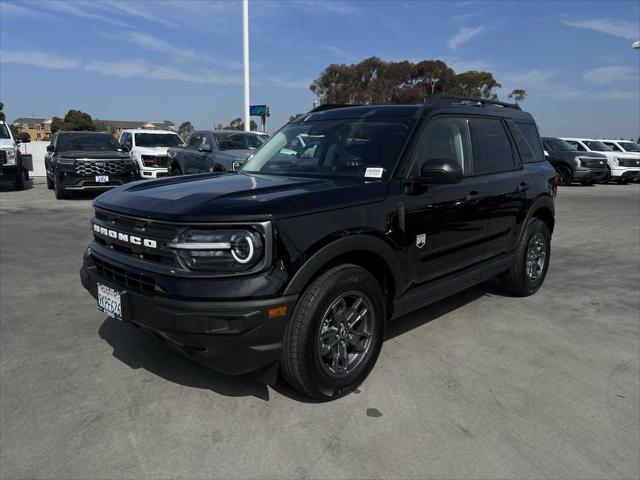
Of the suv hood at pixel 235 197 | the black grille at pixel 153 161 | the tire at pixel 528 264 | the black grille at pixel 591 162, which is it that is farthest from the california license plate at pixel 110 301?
the black grille at pixel 591 162

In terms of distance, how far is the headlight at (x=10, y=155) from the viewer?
14.1 meters

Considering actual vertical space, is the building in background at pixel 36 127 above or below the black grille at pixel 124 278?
above

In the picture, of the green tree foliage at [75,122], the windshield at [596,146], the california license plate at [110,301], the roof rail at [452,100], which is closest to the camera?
the california license plate at [110,301]

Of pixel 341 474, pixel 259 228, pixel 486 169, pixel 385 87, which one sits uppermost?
pixel 385 87

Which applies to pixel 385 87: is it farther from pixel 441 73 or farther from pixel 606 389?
pixel 606 389

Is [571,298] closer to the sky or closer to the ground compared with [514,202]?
closer to the ground

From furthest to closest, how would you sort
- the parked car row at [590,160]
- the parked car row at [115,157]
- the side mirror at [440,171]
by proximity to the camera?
the parked car row at [590,160] < the parked car row at [115,157] < the side mirror at [440,171]

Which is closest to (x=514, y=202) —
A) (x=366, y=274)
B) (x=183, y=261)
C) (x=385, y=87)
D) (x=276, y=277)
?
(x=366, y=274)

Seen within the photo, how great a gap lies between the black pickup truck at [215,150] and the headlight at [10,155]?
483 centimetres

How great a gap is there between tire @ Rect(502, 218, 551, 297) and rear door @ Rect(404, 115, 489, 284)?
2.77 feet

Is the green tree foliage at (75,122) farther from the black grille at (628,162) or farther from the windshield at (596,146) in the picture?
the black grille at (628,162)

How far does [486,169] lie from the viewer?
171 inches

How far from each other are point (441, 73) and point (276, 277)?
50040 millimetres

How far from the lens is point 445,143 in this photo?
13.0 ft
